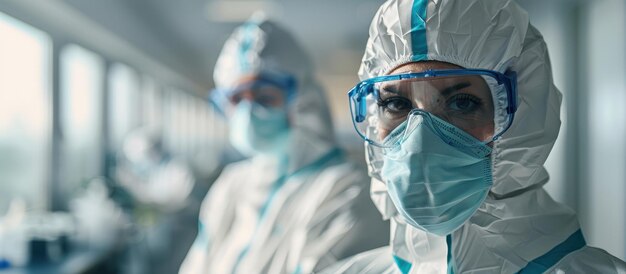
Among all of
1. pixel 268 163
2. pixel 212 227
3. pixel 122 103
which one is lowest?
pixel 212 227

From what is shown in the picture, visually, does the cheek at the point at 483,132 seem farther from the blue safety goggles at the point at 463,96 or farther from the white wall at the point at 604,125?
the white wall at the point at 604,125

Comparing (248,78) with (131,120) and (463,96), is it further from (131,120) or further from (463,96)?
(131,120)

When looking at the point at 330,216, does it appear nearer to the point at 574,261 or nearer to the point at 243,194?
the point at 243,194

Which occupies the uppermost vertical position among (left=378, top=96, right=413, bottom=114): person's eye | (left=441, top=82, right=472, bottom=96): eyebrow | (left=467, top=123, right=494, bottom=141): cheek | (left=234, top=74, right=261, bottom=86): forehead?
(left=234, top=74, right=261, bottom=86): forehead

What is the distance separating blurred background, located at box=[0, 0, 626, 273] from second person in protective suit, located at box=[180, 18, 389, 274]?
0.24 metres

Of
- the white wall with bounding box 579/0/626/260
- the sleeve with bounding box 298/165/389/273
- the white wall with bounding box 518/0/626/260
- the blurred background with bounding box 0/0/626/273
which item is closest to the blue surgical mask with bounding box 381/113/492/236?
the sleeve with bounding box 298/165/389/273

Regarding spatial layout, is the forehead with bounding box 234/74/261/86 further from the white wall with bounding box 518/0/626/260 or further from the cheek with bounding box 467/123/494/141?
the white wall with bounding box 518/0/626/260

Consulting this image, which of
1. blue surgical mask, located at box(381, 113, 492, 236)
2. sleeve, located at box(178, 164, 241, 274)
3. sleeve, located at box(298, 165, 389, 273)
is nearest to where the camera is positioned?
blue surgical mask, located at box(381, 113, 492, 236)

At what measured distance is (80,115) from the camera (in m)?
4.18

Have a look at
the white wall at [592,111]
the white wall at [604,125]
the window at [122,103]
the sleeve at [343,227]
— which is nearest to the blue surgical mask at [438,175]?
the sleeve at [343,227]

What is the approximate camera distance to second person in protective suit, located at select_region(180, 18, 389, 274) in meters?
1.67

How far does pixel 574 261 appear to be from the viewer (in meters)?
0.93

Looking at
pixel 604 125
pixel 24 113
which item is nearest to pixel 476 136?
pixel 604 125

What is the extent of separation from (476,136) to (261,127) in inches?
40.4
